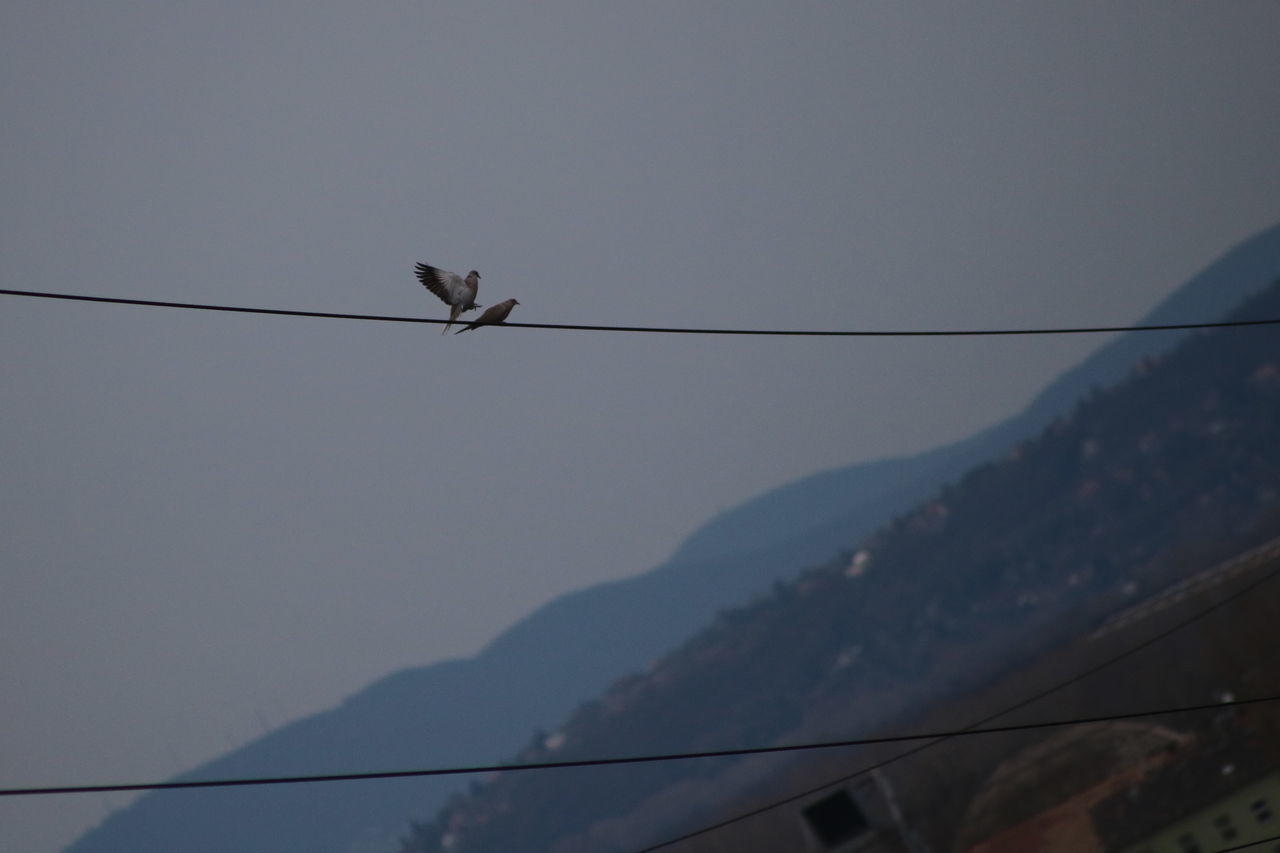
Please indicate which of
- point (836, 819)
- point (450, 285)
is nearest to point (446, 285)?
point (450, 285)

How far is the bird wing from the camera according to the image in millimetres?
17047

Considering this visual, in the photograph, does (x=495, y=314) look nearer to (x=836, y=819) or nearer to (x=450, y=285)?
(x=450, y=285)

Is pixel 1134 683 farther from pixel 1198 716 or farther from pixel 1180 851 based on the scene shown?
pixel 1180 851

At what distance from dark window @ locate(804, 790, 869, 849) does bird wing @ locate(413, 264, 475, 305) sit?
2721 centimetres

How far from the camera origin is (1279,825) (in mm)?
56031

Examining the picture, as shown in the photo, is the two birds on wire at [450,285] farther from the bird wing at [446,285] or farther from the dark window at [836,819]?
the dark window at [836,819]

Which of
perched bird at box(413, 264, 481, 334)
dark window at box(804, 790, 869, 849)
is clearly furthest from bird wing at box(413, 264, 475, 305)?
dark window at box(804, 790, 869, 849)

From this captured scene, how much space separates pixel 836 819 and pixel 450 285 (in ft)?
92.0

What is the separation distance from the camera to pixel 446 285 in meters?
17.1

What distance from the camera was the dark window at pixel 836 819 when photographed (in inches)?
1597

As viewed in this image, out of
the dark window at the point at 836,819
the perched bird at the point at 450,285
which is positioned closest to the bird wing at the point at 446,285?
the perched bird at the point at 450,285

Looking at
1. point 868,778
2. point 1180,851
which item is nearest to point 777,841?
point 1180,851

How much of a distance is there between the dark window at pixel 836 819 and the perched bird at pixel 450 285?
2719cm

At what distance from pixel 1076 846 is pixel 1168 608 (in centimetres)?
11415
